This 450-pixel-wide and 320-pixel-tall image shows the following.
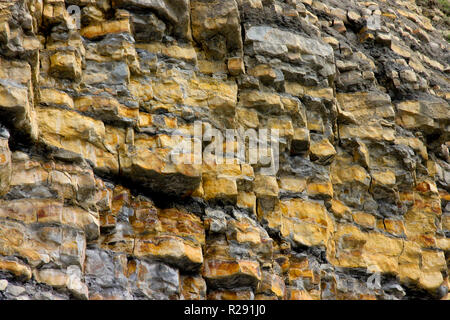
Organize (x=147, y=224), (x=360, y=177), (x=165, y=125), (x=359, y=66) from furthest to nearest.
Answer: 1. (x=359, y=66)
2. (x=360, y=177)
3. (x=165, y=125)
4. (x=147, y=224)

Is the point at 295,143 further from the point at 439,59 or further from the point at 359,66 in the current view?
the point at 439,59

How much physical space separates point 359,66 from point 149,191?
590 centimetres

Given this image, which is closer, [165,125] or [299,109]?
[165,125]

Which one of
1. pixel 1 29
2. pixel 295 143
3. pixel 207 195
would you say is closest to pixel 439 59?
pixel 295 143

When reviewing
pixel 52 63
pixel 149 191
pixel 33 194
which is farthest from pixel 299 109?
pixel 33 194

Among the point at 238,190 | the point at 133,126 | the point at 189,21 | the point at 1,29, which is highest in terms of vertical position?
the point at 189,21

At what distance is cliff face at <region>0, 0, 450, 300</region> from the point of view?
8.56 metres

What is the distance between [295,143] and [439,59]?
643 centimetres

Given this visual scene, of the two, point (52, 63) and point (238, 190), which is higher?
point (52, 63)

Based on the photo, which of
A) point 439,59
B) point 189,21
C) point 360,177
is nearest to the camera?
point 189,21

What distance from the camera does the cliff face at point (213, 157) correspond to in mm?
8562

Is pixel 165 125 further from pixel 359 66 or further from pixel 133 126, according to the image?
pixel 359 66

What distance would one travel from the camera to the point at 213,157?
1038cm

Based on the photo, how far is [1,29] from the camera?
8508 mm
